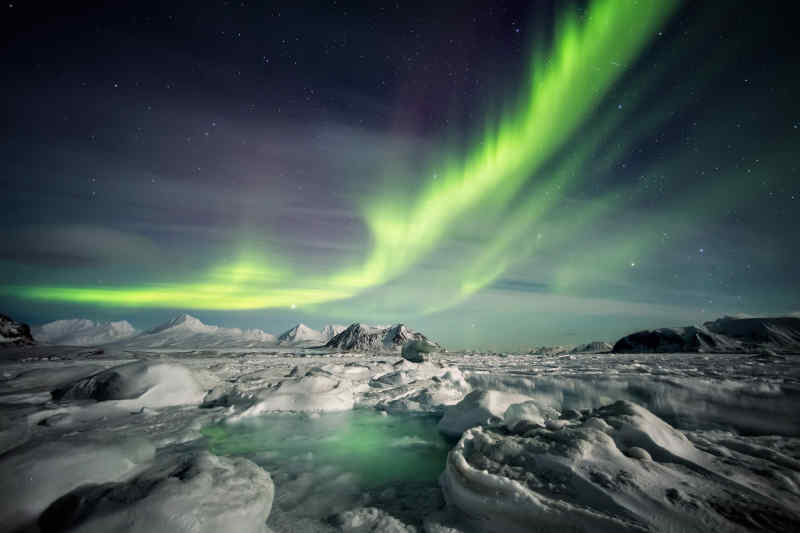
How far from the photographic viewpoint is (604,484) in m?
2.60

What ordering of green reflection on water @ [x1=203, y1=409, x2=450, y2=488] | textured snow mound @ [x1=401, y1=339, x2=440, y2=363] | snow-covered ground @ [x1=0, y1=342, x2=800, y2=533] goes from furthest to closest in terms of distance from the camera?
textured snow mound @ [x1=401, y1=339, x2=440, y2=363] < green reflection on water @ [x1=203, y1=409, x2=450, y2=488] < snow-covered ground @ [x1=0, y1=342, x2=800, y2=533]

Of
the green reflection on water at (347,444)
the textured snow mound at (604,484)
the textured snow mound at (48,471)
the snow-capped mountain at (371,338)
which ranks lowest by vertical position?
the snow-capped mountain at (371,338)

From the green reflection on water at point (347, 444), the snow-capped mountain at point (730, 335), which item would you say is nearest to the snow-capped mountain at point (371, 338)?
Result: the snow-capped mountain at point (730, 335)

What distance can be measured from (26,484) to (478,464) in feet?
14.0

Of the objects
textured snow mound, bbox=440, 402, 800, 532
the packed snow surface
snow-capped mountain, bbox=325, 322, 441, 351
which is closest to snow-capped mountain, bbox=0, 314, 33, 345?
the packed snow surface

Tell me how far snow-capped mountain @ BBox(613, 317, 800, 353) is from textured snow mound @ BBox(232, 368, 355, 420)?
2178 inches

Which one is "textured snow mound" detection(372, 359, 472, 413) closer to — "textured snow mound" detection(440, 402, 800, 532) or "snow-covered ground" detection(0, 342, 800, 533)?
"snow-covered ground" detection(0, 342, 800, 533)

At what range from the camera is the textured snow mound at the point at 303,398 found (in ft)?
25.7

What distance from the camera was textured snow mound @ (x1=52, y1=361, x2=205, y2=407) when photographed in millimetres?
7730

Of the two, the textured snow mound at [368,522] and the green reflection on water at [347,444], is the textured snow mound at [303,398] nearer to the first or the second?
the green reflection on water at [347,444]

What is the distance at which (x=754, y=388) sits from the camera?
16.4 ft

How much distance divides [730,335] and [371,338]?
→ 351 feet

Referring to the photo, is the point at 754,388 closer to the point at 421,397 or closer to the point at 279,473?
the point at 421,397

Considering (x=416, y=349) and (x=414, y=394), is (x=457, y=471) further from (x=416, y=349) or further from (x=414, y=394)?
(x=416, y=349)
